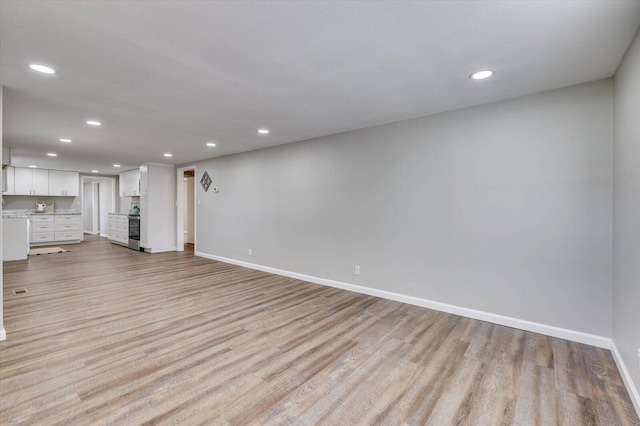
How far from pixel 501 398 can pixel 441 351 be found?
618 millimetres

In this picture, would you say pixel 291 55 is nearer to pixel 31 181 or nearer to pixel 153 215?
pixel 153 215

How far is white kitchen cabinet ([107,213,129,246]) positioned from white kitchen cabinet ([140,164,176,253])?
1.12 m

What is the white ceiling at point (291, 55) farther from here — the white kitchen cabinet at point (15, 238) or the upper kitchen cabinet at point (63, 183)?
the upper kitchen cabinet at point (63, 183)

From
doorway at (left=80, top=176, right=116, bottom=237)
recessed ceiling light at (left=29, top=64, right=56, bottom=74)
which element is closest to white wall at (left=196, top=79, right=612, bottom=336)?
recessed ceiling light at (left=29, top=64, right=56, bottom=74)

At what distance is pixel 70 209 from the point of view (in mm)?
9758

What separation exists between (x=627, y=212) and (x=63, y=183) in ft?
41.6

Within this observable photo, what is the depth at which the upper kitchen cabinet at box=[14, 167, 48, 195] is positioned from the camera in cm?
848

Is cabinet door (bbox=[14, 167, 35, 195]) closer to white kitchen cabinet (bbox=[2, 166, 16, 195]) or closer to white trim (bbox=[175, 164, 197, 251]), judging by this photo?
white kitchen cabinet (bbox=[2, 166, 16, 195])

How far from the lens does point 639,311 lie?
Answer: 1.83 meters

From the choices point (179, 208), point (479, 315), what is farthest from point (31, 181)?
point (479, 315)

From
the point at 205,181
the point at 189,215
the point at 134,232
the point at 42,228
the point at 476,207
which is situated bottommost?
the point at 134,232

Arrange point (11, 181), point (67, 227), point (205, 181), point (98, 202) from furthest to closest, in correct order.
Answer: point (98, 202) < point (67, 227) < point (11, 181) < point (205, 181)

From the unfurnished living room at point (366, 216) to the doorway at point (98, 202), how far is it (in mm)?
6932

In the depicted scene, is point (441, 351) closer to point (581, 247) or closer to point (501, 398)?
point (501, 398)
